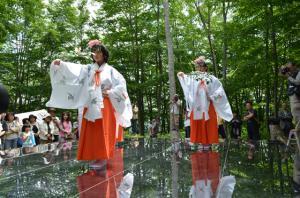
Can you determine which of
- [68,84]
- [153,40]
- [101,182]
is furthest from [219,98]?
[153,40]

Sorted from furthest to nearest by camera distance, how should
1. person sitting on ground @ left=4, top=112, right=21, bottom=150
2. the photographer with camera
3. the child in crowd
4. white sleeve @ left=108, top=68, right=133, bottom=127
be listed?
the child in crowd
person sitting on ground @ left=4, top=112, right=21, bottom=150
the photographer with camera
white sleeve @ left=108, top=68, right=133, bottom=127

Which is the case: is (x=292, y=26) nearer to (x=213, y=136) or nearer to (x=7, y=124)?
(x=213, y=136)

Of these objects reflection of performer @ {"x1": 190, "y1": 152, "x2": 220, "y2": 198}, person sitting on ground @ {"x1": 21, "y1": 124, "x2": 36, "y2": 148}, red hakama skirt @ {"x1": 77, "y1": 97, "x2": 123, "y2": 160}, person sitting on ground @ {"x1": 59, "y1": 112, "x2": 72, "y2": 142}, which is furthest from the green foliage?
red hakama skirt @ {"x1": 77, "y1": 97, "x2": 123, "y2": 160}

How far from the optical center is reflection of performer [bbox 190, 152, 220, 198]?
3361 millimetres

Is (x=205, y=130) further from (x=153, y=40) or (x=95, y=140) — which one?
(x=153, y=40)

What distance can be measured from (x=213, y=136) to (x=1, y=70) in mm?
14031

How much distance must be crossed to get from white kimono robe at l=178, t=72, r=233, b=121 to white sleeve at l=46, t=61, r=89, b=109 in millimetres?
3114

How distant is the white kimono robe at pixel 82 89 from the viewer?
5.36 metres

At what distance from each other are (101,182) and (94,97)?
1.64 metres

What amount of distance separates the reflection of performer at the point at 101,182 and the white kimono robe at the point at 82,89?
79cm

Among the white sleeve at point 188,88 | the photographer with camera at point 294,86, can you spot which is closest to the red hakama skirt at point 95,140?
the photographer with camera at point 294,86

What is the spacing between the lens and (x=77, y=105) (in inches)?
214

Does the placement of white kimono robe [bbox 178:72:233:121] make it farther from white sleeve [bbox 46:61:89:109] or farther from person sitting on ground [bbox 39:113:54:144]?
person sitting on ground [bbox 39:113:54:144]

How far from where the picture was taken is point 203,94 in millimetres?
8023
